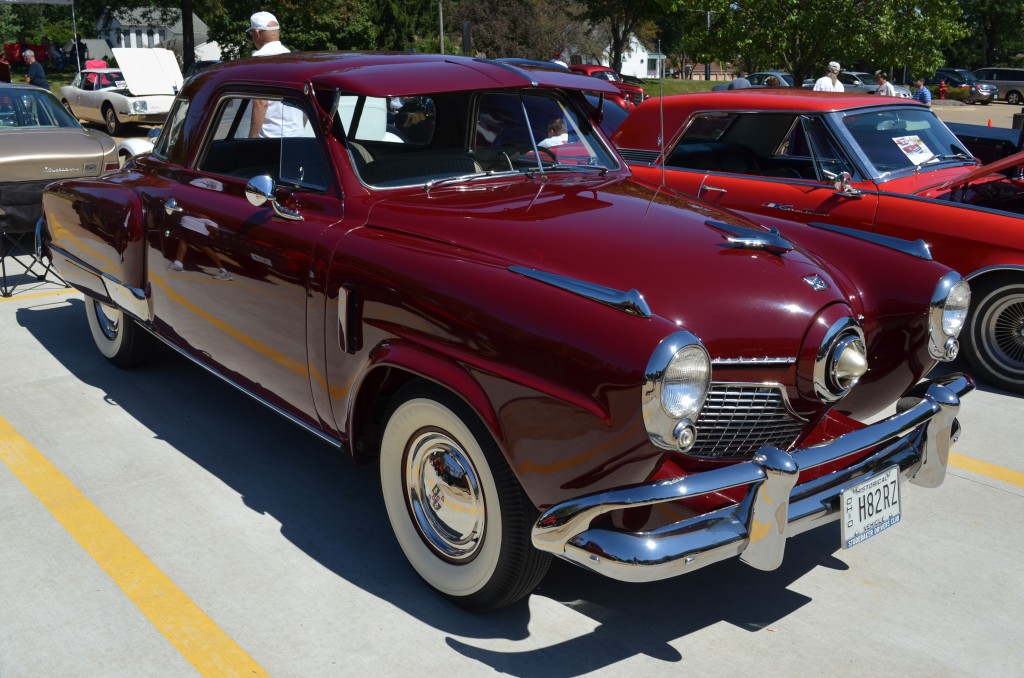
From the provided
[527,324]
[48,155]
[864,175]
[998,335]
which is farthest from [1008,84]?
[527,324]

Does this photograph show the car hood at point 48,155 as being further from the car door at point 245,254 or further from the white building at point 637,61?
the white building at point 637,61

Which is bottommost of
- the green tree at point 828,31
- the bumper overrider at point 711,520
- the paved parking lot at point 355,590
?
the paved parking lot at point 355,590

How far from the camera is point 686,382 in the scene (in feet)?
9.09

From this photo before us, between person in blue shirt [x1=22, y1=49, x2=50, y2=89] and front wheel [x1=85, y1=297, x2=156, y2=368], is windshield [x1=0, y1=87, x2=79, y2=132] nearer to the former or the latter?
front wheel [x1=85, y1=297, x2=156, y2=368]

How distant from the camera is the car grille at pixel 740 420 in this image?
2992 millimetres

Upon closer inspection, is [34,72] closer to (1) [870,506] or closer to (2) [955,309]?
(2) [955,309]

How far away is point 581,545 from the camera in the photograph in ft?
9.12

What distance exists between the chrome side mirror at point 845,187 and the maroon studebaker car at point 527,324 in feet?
6.88

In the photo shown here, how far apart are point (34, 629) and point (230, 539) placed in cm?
80

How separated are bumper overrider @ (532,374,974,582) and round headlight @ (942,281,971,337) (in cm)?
81

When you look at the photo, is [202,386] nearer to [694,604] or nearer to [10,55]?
[694,604]

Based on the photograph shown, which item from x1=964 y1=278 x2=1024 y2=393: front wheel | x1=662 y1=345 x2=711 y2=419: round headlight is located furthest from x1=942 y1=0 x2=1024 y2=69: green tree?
x1=662 y1=345 x2=711 y2=419: round headlight

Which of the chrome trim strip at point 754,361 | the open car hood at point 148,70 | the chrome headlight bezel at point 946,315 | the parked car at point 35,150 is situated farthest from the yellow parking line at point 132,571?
the open car hood at point 148,70

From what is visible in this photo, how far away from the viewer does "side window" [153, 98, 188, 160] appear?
16.3 ft
